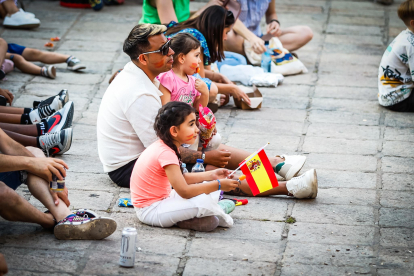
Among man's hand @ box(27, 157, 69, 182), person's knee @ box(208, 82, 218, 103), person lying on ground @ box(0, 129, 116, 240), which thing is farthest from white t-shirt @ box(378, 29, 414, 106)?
man's hand @ box(27, 157, 69, 182)

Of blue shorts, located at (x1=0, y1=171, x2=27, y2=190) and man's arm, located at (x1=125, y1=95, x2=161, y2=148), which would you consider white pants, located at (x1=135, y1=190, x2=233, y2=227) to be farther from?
blue shorts, located at (x1=0, y1=171, x2=27, y2=190)

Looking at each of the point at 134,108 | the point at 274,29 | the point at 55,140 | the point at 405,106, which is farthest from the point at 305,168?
the point at 274,29

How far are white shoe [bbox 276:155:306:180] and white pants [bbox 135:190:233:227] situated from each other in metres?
0.79

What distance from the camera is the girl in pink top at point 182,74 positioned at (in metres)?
3.98

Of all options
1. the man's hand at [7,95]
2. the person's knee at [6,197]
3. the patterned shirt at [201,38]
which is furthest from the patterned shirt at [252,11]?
the person's knee at [6,197]

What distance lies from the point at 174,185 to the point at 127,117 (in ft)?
2.14

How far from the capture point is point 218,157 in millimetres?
3785

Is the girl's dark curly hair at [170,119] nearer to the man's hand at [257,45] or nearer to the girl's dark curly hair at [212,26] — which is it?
the girl's dark curly hair at [212,26]

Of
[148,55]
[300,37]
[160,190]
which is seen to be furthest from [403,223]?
[300,37]

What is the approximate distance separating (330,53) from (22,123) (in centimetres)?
392

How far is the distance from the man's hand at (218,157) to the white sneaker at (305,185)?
0.45 meters

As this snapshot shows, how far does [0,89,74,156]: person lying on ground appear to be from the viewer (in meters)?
4.11

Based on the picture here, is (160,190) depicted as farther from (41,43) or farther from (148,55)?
(41,43)

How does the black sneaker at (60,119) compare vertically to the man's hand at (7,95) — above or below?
above
